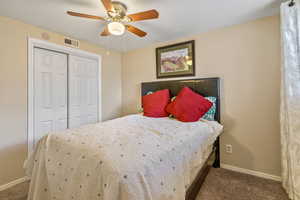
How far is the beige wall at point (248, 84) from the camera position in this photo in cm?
188

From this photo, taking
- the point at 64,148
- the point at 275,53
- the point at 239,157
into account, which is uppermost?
the point at 275,53

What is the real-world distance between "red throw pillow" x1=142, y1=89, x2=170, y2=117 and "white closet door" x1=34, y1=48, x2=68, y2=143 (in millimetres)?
1514

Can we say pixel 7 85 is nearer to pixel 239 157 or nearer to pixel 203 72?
pixel 203 72

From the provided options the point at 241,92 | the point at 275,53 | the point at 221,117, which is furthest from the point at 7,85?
the point at 275,53

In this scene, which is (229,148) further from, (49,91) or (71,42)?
(71,42)

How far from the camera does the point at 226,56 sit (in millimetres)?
2207

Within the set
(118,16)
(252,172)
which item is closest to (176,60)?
(118,16)

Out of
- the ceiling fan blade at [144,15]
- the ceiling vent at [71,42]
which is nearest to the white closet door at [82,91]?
the ceiling vent at [71,42]

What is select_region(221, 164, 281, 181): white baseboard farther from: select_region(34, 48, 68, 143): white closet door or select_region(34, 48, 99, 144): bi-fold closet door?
select_region(34, 48, 68, 143): white closet door

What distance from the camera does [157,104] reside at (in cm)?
244

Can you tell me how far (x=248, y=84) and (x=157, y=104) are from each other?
1.41 metres

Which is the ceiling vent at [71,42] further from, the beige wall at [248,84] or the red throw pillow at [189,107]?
the beige wall at [248,84]

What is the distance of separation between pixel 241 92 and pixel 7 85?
3.33 m

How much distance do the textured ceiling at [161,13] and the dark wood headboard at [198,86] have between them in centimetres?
86
